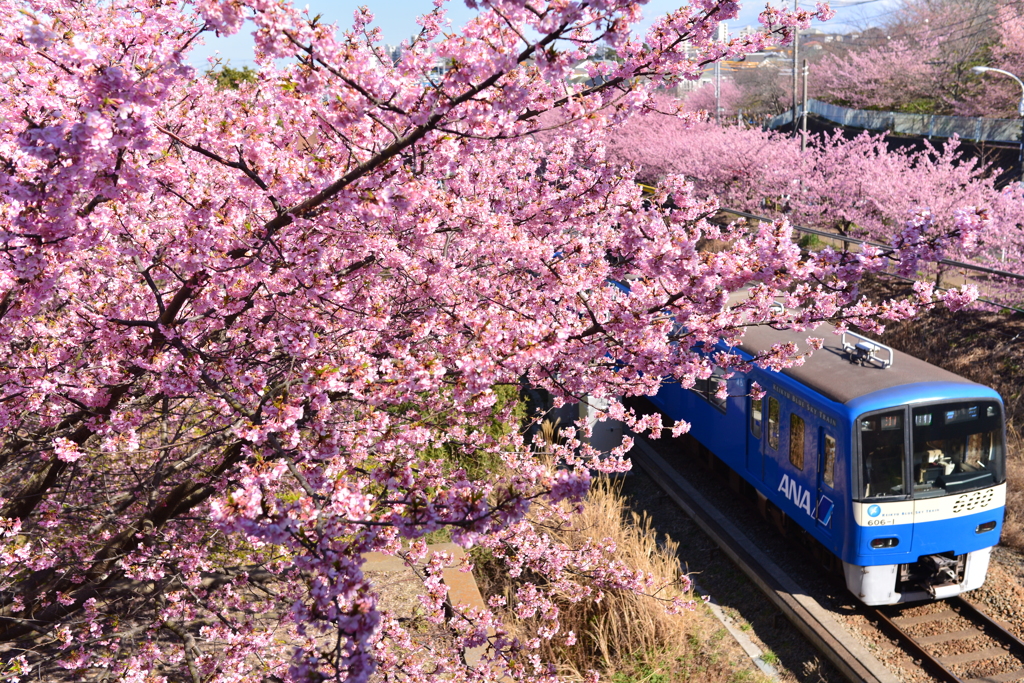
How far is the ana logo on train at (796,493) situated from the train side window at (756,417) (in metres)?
0.78

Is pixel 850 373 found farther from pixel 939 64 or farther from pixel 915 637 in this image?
pixel 939 64

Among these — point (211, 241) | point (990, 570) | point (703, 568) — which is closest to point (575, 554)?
point (703, 568)

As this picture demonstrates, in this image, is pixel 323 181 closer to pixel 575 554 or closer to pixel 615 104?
pixel 615 104

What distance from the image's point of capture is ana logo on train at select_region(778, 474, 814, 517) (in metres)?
8.91

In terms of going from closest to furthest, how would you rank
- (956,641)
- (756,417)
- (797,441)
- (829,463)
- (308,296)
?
(308,296), (956,641), (829,463), (797,441), (756,417)

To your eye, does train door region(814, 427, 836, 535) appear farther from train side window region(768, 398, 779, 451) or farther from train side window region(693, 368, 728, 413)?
train side window region(693, 368, 728, 413)

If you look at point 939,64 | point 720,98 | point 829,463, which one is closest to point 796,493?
point 829,463

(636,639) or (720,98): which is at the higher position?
(720,98)

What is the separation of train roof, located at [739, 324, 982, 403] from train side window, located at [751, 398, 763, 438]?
2.50ft

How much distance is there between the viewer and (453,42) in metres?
4.34

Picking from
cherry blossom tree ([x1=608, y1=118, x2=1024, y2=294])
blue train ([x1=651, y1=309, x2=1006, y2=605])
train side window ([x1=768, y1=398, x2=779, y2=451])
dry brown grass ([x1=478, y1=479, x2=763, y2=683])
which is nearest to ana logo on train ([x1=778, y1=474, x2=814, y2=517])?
blue train ([x1=651, y1=309, x2=1006, y2=605])

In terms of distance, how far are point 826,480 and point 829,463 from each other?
0.20m

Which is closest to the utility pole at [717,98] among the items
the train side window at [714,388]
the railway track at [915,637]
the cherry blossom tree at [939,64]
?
the cherry blossom tree at [939,64]

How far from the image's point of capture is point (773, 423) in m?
9.66
